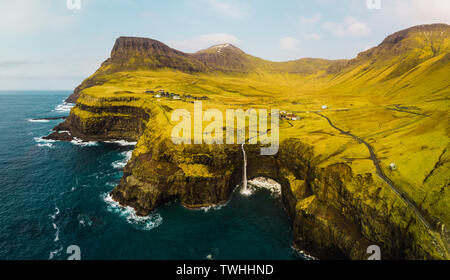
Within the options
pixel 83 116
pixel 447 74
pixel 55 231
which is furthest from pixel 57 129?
pixel 447 74

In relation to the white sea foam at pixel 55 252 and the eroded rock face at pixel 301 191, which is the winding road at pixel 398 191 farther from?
the white sea foam at pixel 55 252

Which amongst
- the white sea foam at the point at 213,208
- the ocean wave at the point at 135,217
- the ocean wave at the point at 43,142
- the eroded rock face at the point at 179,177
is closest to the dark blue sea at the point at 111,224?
the ocean wave at the point at 135,217

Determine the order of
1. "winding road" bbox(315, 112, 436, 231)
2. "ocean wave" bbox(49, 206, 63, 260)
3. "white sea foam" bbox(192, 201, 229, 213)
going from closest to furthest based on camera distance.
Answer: "winding road" bbox(315, 112, 436, 231)
"ocean wave" bbox(49, 206, 63, 260)
"white sea foam" bbox(192, 201, 229, 213)

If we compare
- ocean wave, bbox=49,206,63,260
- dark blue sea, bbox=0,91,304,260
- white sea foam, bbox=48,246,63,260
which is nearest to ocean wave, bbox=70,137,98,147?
dark blue sea, bbox=0,91,304,260

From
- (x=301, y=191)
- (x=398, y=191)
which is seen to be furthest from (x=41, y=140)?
(x=398, y=191)

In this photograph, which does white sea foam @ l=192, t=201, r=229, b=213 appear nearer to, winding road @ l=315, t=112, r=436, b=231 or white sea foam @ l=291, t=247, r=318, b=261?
white sea foam @ l=291, t=247, r=318, b=261
